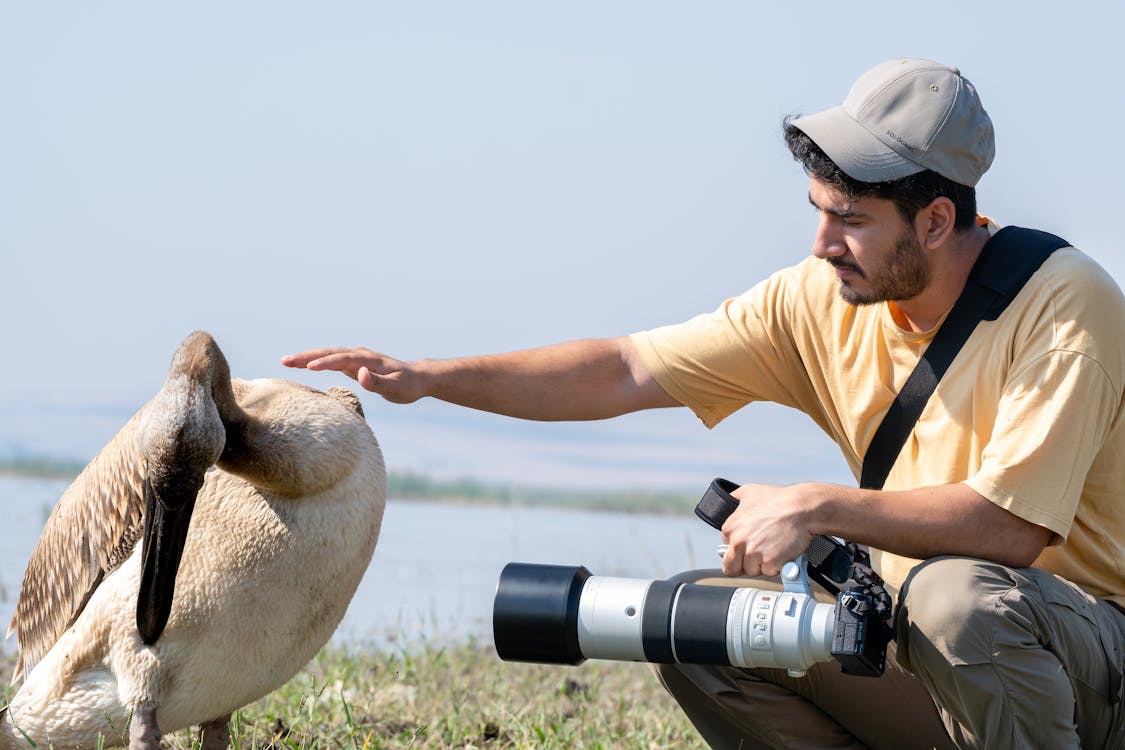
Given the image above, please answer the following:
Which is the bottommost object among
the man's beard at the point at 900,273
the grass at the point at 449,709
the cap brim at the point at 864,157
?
the grass at the point at 449,709

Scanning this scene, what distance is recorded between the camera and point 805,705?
4.04 metres

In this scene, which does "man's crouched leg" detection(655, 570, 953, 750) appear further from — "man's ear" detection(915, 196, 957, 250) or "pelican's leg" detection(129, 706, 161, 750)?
"pelican's leg" detection(129, 706, 161, 750)

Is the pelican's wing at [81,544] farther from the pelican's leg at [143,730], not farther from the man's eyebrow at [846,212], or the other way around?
the man's eyebrow at [846,212]

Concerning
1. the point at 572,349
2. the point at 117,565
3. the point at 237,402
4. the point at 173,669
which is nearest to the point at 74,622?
the point at 117,565

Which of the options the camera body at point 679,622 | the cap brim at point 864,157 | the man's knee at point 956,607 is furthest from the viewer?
the cap brim at point 864,157

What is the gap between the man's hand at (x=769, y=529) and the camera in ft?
10.7

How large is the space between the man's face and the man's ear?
0.03 meters

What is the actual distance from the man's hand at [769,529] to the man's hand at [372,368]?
4.12ft

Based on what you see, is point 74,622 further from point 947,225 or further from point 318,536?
point 947,225

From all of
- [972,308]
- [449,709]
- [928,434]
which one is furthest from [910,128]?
[449,709]

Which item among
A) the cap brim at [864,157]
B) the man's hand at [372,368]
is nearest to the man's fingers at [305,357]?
the man's hand at [372,368]

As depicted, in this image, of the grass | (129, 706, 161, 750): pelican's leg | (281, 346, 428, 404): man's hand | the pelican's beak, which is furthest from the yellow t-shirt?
(129, 706, 161, 750): pelican's leg

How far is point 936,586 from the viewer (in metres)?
3.36

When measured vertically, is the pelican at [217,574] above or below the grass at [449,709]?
above
